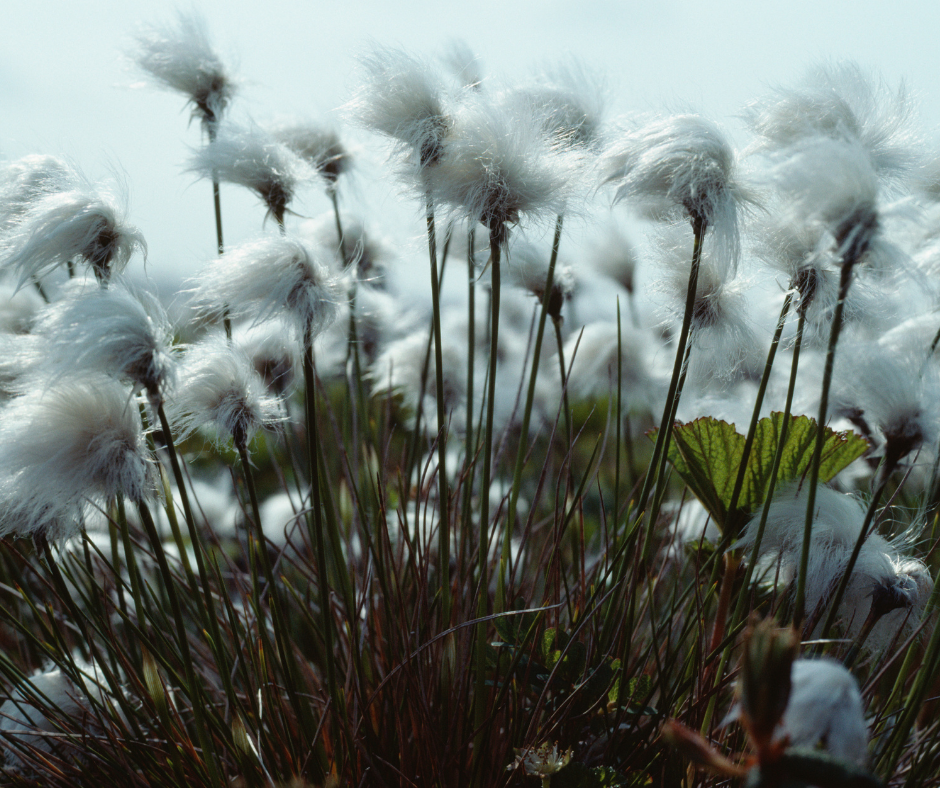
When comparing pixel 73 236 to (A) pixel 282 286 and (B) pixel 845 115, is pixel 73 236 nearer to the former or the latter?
(A) pixel 282 286

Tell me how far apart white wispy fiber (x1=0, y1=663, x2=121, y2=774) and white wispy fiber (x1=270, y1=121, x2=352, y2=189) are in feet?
2.69

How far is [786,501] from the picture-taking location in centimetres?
77

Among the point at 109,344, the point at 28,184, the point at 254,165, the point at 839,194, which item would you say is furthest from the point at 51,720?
the point at 839,194

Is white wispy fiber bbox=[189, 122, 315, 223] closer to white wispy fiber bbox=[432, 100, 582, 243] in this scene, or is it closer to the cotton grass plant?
the cotton grass plant

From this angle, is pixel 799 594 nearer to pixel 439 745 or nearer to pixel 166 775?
pixel 439 745

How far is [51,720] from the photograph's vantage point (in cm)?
83

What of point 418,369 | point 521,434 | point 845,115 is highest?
point 845,115

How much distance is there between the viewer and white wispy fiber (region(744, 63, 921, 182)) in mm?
736

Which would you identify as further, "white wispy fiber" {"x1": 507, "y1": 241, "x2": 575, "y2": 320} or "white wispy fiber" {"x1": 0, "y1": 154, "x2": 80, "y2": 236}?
"white wispy fiber" {"x1": 507, "y1": 241, "x2": 575, "y2": 320}

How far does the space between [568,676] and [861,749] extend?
41 cm

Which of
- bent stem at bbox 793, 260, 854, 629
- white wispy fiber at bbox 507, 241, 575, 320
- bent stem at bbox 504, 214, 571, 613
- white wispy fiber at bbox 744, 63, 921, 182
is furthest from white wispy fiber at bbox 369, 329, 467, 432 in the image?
bent stem at bbox 793, 260, 854, 629

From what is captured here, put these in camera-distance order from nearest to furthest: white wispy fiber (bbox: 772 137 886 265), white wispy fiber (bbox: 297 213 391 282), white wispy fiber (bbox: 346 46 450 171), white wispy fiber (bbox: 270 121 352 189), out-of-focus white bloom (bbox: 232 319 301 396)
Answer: white wispy fiber (bbox: 772 137 886 265) → white wispy fiber (bbox: 346 46 450 171) → out-of-focus white bloom (bbox: 232 319 301 396) → white wispy fiber (bbox: 270 121 352 189) → white wispy fiber (bbox: 297 213 391 282)

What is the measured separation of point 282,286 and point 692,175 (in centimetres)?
39

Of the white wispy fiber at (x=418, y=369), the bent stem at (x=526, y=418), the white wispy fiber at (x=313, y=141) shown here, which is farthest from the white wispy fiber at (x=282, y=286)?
the white wispy fiber at (x=418, y=369)
